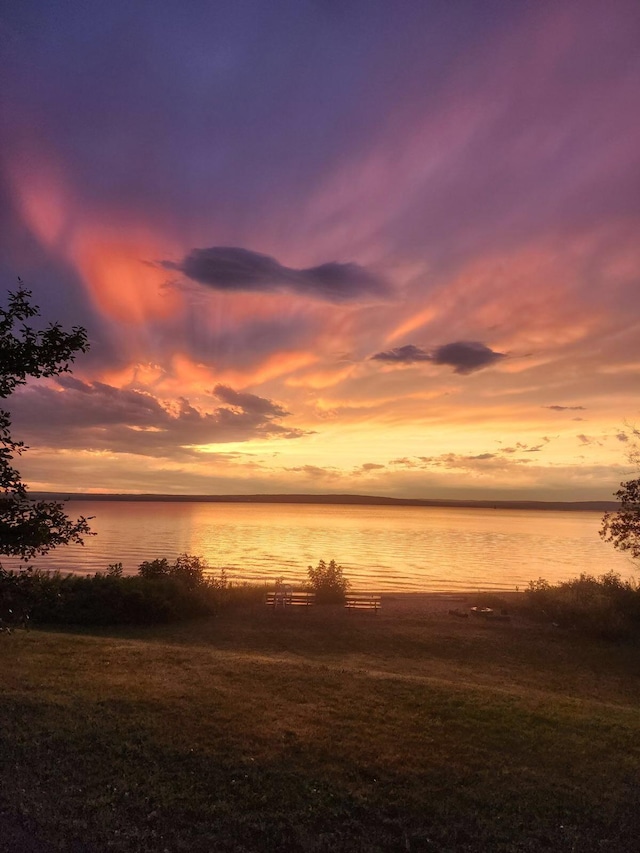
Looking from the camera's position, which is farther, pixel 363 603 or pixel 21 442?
pixel 363 603

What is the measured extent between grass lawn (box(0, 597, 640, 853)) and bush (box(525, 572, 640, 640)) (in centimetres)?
642

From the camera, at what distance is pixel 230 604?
107 feet

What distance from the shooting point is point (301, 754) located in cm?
1189

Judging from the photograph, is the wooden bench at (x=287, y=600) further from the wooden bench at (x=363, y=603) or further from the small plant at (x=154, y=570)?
the small plant at (x=154, y=570)

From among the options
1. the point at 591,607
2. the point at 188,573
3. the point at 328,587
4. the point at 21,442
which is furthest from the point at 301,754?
the point at 328,587

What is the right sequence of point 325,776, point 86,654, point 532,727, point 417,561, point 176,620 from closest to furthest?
point 325,776 → point 532,727 → point 86,654 → point 176,620 → point 417,561

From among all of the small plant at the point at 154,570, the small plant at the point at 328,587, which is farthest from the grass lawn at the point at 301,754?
the small plant at the point at 328,587

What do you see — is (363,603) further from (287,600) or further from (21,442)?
(21,442)

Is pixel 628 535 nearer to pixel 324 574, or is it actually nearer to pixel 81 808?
pixel 324 574

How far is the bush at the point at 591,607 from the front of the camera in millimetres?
27656

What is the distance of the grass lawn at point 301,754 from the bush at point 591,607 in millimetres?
6424

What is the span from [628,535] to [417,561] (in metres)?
47.9

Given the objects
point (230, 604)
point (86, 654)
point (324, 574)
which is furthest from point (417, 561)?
point (86, 654)

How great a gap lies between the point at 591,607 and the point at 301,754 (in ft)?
72.4
